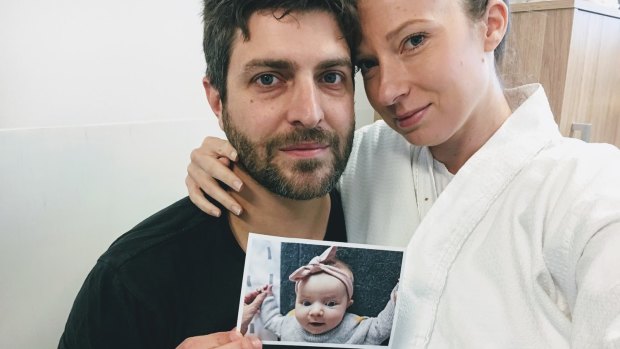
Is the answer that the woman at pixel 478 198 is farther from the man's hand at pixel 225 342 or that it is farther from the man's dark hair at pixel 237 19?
the man's hand at pixel 225 342

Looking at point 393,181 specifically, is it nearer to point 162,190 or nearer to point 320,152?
point 320,152

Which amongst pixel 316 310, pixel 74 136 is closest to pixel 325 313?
pixel 316 310

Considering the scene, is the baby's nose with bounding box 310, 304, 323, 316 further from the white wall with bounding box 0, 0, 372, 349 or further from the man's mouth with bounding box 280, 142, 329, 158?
the white wall with bounding box 0, 0, 372, 349

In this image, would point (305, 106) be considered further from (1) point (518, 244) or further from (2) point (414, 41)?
(1) point (518, 244)

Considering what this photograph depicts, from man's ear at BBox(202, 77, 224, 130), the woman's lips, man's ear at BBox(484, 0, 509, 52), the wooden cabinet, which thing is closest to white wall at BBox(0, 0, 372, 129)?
man's ear at BBox(202, 77, 224, 130)

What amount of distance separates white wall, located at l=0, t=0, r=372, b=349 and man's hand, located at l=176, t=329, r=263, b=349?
0.57 m

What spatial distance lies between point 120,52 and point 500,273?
1006mm

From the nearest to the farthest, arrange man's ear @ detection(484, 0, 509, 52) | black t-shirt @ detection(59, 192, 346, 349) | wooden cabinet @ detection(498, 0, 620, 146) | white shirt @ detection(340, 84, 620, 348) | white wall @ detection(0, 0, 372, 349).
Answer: white shirt @ detection(340, 84, 620, 348)
black t-shirt @ detection(59, 192, 346, 349)
man's ear @ detection(484, 0, 509, 52)
white wall @ detection(0, 0, 372, 349)
wooden cabinet @ detection(498, 0, 620, 146)

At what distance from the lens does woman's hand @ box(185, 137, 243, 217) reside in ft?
2.81

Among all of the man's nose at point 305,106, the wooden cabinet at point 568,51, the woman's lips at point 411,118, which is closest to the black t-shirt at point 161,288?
the man's nose at point 305,106

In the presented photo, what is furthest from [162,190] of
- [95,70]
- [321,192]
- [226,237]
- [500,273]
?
[500,273]

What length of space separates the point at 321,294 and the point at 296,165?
0.78 ft

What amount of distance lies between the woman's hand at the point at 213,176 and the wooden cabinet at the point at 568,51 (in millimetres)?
1030

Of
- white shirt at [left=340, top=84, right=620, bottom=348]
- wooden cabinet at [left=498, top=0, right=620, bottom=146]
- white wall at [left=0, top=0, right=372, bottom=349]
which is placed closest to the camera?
white shirt at [left=340, top=84, right=620, bottom=348]
